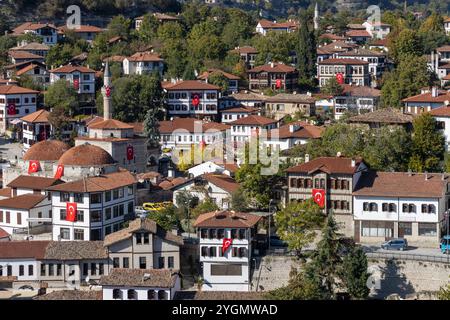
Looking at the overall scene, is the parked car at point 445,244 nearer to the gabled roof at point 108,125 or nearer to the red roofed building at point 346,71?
the gabled roof at point 108,125

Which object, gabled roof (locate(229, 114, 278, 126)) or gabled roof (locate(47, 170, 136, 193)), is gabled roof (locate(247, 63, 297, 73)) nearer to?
gabled roof (locate(229, 114, 278, 126))

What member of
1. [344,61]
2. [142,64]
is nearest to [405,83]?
[344,61]

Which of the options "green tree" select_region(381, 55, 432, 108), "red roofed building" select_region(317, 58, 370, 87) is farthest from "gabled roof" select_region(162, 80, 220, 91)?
"green tree" select_region(381, 55, 432, 108)

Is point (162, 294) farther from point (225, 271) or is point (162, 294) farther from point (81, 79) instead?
point (81, 79)

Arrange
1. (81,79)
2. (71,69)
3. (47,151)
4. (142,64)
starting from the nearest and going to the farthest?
(47,151) < (81,79) < (71,69) < (142,64)
